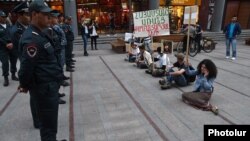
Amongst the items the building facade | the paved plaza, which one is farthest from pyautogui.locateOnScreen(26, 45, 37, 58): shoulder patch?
the building facade

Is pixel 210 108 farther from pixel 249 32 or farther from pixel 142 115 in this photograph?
pixel 249 32

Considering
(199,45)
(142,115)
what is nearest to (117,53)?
(199,45)

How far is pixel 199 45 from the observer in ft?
43.1

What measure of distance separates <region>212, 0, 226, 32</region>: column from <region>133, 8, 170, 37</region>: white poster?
1374cm

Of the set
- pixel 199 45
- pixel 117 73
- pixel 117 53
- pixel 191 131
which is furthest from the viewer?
pixel 117 53

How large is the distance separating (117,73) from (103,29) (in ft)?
42.9

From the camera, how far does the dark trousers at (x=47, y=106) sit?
3.21 m

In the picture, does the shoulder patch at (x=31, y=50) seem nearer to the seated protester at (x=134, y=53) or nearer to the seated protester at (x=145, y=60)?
the seated protester at (x=145, y=60)

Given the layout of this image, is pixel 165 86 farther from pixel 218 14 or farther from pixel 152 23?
pixel 218 14

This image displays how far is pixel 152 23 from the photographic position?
8.99 metres

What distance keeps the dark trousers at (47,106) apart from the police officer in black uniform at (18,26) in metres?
1.76

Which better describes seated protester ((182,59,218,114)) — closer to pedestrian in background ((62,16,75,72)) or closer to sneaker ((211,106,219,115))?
sneaker ((211,106,219,115))

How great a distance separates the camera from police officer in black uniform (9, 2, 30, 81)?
4.33 m

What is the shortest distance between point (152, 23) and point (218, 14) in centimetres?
1401
